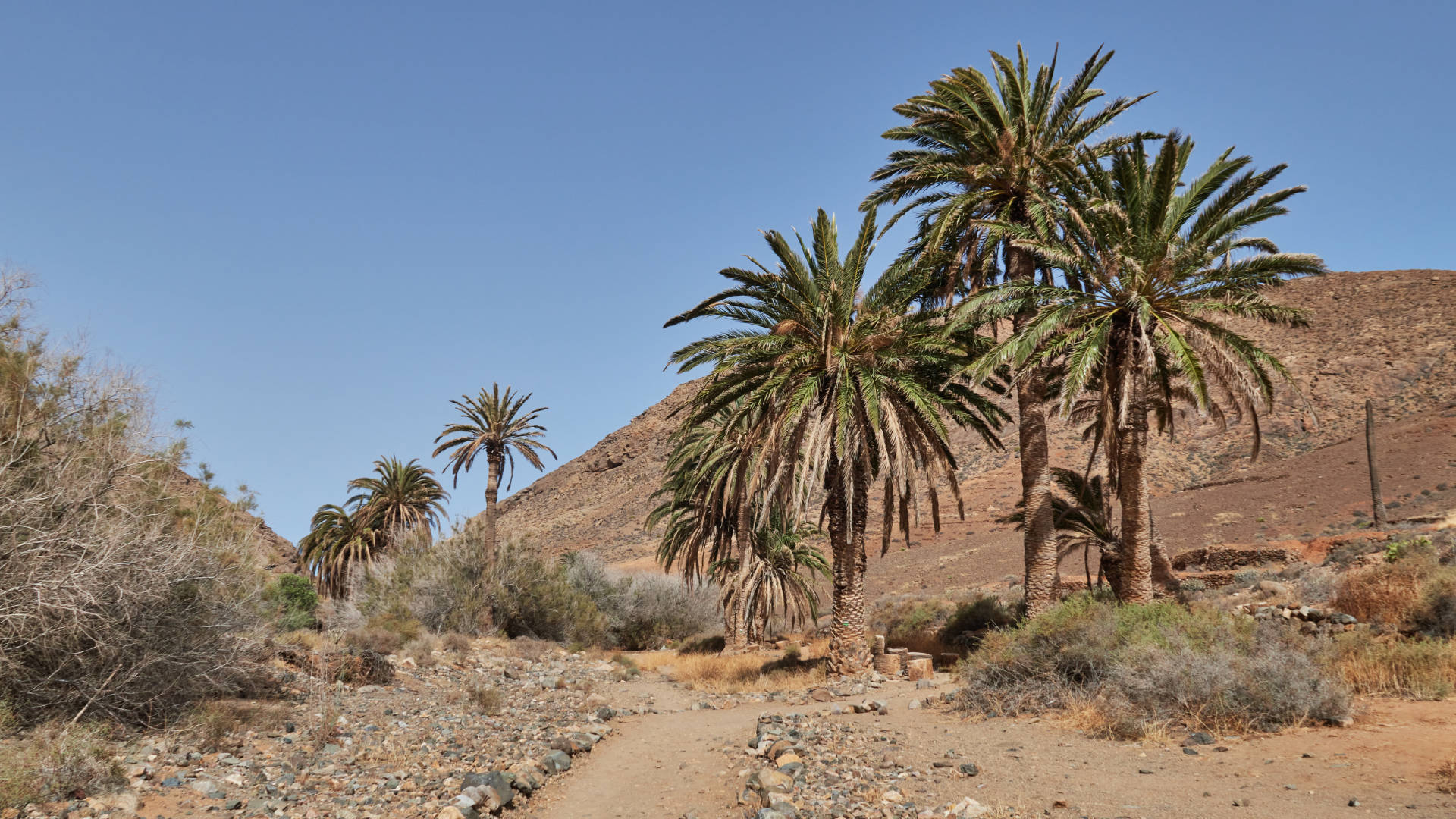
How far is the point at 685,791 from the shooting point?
10000 millimetres

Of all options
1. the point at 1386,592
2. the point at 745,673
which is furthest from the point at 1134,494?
the point at 745,673

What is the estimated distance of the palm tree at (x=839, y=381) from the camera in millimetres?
16906

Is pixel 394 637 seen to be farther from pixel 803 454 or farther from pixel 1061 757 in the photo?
pixel 1061 757

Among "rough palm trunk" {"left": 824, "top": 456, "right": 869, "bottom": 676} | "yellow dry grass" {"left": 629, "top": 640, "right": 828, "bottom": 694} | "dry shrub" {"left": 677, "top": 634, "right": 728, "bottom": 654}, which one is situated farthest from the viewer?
"dry shrub" {"left": 677, "top": 634, "right": 728, "bottom": 654}

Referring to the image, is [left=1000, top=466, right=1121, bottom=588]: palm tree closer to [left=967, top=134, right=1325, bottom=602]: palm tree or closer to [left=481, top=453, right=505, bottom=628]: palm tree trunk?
[left=967, top=134, right=1325, bottom=602]: palm tree

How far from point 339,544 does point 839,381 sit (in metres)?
35.0

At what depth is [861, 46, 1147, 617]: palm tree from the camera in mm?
17281

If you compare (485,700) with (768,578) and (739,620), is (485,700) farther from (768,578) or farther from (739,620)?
(739,620)

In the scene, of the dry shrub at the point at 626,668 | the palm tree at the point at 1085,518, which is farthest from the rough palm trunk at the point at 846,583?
the dry shrub at the point at 626,668

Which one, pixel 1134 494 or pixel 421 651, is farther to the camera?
pixel 421 651

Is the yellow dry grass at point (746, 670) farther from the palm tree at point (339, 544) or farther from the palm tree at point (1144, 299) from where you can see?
the palm tree at point (339, 544)

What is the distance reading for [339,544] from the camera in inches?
1672

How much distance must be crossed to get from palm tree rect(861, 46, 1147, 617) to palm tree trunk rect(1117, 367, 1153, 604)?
1.68 m

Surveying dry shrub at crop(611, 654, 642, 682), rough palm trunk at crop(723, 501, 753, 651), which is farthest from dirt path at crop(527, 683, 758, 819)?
rough palm trunk at crop(723, 501, 753, 651)
